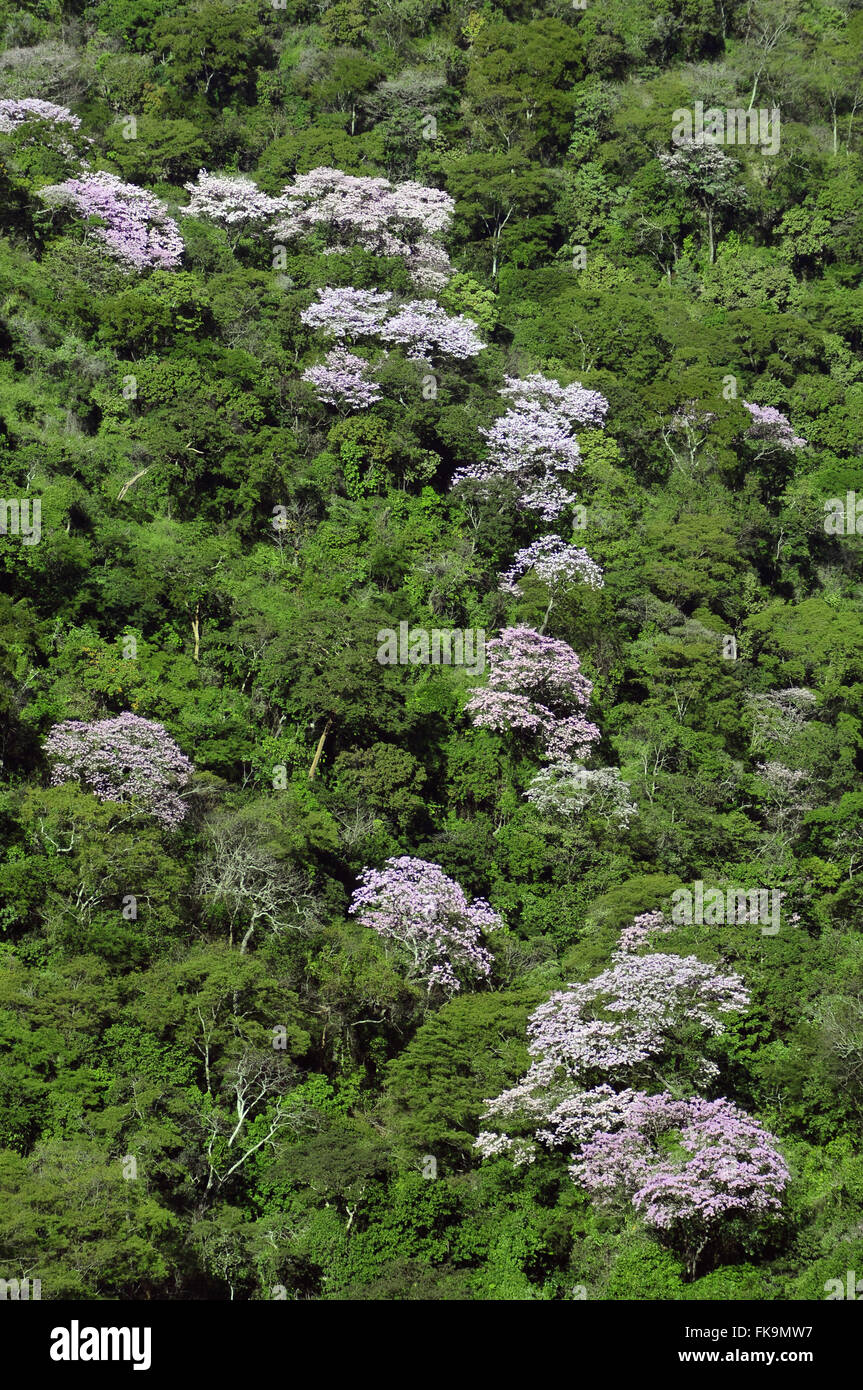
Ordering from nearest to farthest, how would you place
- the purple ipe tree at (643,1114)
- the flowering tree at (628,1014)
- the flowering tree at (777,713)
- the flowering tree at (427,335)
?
the purple ipe tree at (643,1114) < the flowering tree at (628,1014) < the flowering tree at (777,713) < the flowering tree at (427,335)

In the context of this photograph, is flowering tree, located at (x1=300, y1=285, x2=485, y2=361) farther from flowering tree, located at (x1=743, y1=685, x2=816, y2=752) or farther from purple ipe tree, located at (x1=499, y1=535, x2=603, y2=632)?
flowering tree, located at (x1=743, y1=685, x2=816, y2=752)

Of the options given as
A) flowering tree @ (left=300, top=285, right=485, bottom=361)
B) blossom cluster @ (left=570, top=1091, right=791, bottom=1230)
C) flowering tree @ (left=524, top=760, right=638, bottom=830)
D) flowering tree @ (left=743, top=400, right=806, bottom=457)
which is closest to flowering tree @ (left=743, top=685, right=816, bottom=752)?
flowering tree @ (left=524, top=760, right=638, bottom=830)

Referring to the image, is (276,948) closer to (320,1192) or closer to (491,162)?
(320,1192)

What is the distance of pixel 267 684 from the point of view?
49.2m

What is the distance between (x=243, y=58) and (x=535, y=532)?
28588 mm

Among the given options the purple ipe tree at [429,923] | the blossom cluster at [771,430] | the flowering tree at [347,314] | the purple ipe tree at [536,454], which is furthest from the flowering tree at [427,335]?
the purple ipe tree at [429,923]

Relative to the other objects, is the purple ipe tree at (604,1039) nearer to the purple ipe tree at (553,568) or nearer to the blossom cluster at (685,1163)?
the blossom cluster at (685,1163)

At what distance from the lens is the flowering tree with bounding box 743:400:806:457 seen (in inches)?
2389

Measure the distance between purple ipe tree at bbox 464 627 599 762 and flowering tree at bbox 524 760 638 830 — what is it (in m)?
0.77

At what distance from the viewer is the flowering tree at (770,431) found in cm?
6069

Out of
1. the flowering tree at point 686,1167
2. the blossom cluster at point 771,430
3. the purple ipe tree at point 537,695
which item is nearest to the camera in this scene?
the flowering tree at point 686,1167

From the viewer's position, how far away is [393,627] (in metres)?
50.0

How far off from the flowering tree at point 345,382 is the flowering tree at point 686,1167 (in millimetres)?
25240

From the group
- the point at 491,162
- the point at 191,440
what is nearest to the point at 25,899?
the point at 191,440
